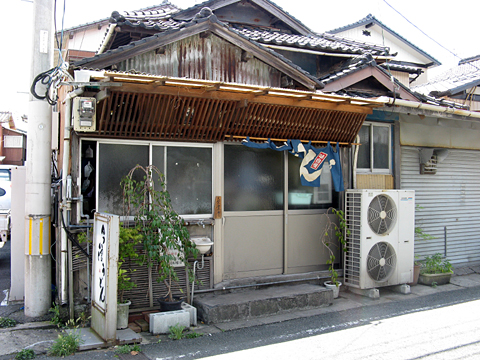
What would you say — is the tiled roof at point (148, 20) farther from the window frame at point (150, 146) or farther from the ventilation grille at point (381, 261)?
the ventilation grille at point (381, 261)

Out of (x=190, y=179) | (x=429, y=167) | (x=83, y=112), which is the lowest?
(x=190, y=179)

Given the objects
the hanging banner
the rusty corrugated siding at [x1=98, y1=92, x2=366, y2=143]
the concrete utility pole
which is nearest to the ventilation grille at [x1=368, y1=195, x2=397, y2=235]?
the hanging banner

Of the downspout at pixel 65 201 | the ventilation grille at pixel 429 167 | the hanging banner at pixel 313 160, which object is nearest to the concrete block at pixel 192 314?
the downspout at pixel 65 201

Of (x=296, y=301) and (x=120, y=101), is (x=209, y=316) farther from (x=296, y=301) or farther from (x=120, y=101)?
(x=120, y=101)

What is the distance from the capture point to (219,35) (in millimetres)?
9336

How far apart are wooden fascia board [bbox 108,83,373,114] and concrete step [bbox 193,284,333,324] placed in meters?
3.64

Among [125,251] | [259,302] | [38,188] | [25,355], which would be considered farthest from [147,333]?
[38,188]

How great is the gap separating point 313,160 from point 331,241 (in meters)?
1.95

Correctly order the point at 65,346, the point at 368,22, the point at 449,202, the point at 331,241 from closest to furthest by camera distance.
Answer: the point at 65,346 < the point at 331,241 < the point at 449,202 < the point at 368,22

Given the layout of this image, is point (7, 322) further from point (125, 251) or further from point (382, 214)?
point (382, 214)

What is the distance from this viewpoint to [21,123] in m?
32.7

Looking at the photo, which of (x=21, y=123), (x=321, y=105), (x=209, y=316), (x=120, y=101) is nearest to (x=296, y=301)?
(x=209, y=316)

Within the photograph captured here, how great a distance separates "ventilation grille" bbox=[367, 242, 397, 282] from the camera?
928cm

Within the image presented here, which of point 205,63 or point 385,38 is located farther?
point 385,38
